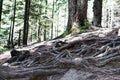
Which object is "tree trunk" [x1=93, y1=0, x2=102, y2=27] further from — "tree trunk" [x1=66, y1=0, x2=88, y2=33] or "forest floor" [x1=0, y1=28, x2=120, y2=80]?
"forest floor" [x1=0, y1=28, x2=120, y2=80]

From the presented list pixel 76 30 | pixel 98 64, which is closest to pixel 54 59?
pixel 98 64

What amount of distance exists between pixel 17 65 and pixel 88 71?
2814 millimetres

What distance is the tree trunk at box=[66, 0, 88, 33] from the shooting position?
37.1 ft

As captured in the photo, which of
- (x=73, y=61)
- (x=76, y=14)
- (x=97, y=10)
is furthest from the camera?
(x=97, y=10)

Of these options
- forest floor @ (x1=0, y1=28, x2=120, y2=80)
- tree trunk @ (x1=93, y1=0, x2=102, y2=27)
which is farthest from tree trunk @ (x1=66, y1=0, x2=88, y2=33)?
forest floor @ (x1=0, y1=28, x2=120, y2=80)

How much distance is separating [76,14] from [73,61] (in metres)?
5.53

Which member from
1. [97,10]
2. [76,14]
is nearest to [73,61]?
[76,14]

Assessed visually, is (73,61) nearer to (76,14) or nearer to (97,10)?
(76,14)

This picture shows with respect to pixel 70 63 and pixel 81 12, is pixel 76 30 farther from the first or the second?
pixel 70 63

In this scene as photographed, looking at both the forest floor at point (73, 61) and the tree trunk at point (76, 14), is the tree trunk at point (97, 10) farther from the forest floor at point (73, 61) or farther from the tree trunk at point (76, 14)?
the forest floor at point (73, 61)

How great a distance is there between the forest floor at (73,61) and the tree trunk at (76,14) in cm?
266

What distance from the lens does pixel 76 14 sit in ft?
37.8

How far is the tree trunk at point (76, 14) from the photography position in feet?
37.1

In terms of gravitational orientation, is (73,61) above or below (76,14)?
below
